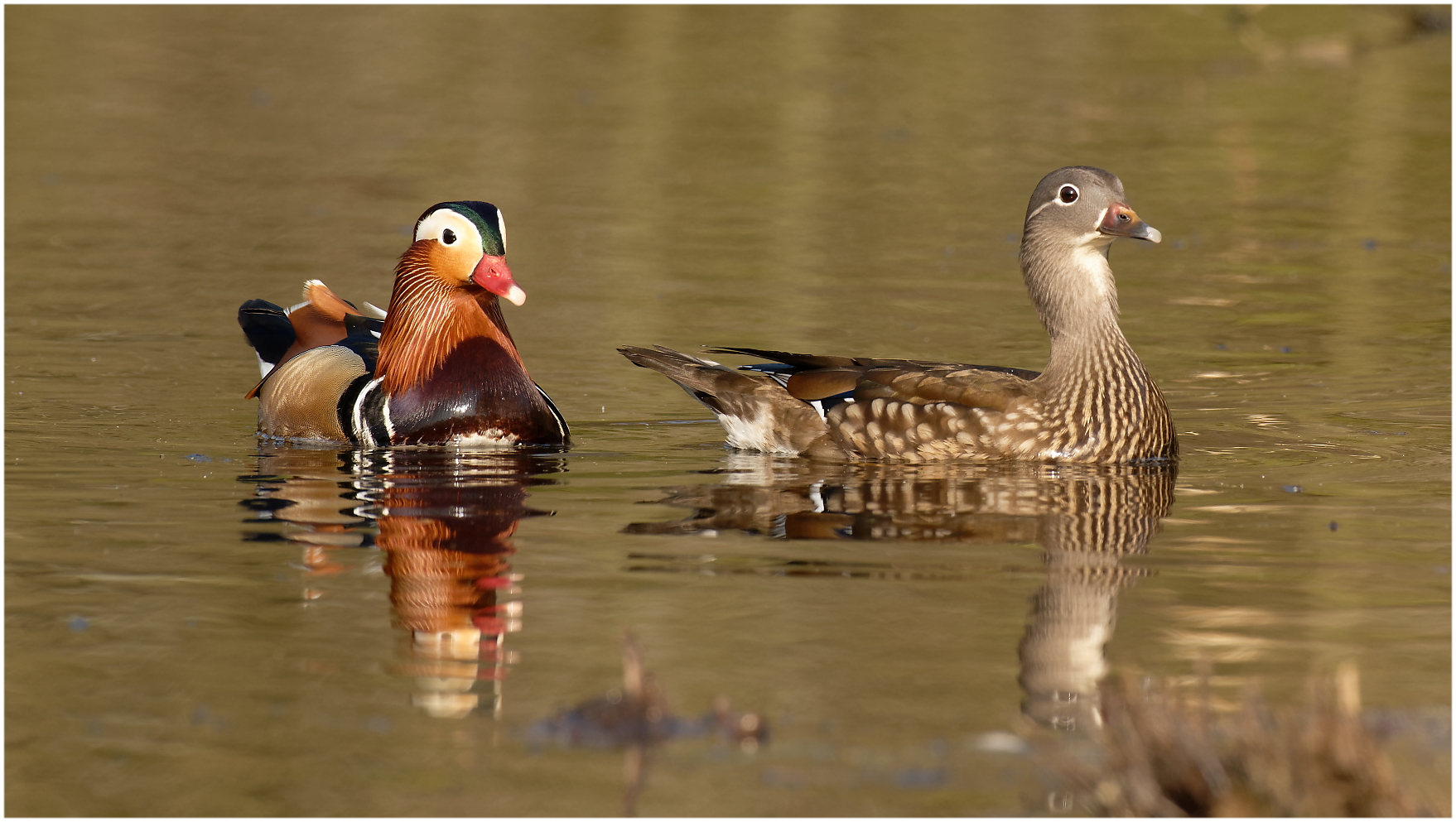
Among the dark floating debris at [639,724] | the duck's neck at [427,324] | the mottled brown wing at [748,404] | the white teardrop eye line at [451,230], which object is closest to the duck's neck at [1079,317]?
the mottled brown wing at [748,404]

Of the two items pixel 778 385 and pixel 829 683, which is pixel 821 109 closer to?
pixel 778 385

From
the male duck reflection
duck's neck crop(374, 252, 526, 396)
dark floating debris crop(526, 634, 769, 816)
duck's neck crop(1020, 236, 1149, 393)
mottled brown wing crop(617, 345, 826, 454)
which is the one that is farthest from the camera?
duck's neck crop(374, 252, 526, 396)

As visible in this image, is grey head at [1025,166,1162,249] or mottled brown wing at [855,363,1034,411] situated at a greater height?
grey head at [1025,166,1162,249]

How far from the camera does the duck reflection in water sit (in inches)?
243

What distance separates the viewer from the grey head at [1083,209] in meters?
9.69

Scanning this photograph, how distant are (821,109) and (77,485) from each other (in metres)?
16.2

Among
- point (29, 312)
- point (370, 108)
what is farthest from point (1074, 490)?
point (370, 108)

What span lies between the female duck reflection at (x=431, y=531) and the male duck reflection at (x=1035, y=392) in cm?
129

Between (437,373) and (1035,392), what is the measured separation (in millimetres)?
2948

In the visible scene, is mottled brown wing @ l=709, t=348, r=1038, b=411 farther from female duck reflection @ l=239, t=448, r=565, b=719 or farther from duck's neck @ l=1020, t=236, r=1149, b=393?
female duck reflection @ l=239, t=448, r=565, b=719

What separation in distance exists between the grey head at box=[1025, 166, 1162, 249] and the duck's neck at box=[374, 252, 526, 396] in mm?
2732

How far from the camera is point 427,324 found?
33.9 ft

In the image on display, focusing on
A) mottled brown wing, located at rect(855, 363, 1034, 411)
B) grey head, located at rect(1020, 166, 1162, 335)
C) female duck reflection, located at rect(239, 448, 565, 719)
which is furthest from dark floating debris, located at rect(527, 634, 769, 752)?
grey head, located at rect(1020, 166, 1162, 335)

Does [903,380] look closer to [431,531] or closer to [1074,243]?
[1074,243]
